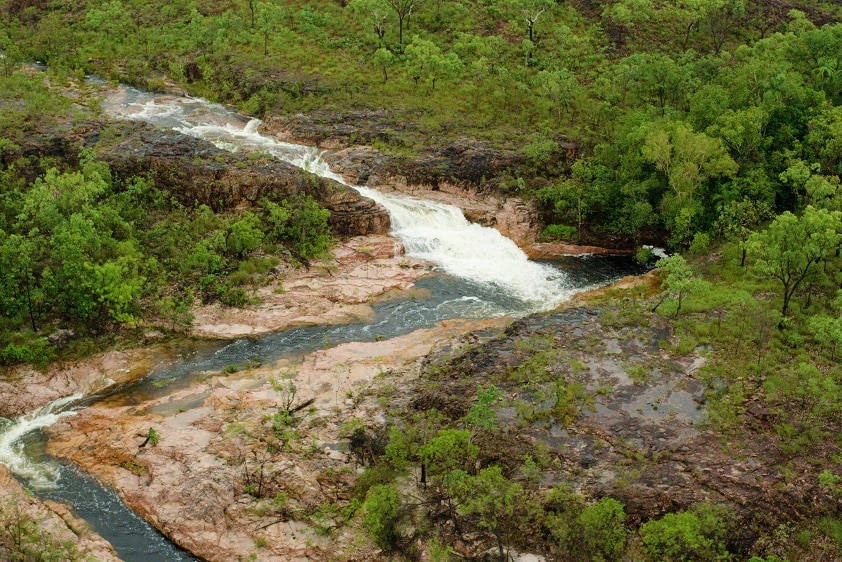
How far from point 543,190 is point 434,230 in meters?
8.79

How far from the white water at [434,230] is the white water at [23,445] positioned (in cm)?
2305

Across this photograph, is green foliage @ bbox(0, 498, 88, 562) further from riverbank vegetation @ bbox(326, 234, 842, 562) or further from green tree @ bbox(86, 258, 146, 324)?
green tree @ bbox(86, 258, 146, 324)

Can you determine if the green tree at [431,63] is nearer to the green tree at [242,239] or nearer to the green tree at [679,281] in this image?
the green tree at [242,239]

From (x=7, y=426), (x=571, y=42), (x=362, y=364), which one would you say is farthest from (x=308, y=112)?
(x=7, y=426)

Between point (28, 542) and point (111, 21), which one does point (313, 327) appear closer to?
point (28, 542)

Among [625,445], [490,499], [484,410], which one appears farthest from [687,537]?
[484,410]

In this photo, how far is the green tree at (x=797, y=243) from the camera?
31953mm

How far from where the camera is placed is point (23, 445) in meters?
30.5

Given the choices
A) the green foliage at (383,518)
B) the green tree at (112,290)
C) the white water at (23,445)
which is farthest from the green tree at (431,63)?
the green foliage at (383,518)

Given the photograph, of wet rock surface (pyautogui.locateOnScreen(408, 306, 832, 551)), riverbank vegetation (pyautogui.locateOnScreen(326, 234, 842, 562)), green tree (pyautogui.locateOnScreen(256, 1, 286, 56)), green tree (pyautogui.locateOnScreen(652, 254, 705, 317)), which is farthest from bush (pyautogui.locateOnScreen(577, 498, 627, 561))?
green tree (pyautogui.locateOnScreen(256, 1, 286, 56))

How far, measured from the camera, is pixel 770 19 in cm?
7362

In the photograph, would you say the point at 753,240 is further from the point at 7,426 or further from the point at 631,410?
the point at 7,426

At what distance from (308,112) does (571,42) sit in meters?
26.8

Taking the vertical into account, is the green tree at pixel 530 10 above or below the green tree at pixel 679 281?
above
